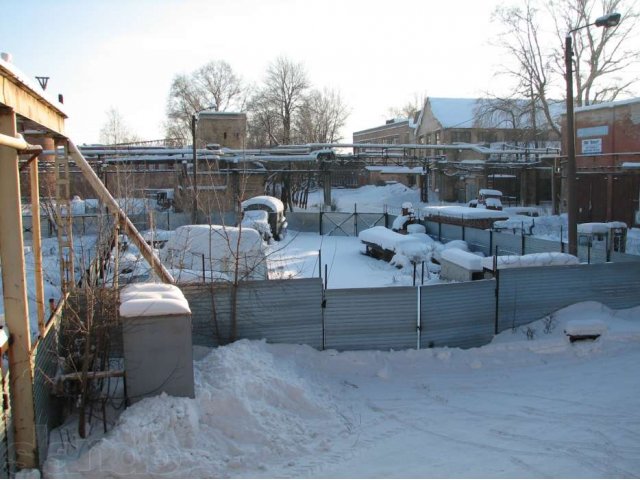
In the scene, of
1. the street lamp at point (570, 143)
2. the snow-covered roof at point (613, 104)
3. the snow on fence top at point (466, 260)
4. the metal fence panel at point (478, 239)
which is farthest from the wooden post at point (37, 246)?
the snow-covered roof at point (613, 104)

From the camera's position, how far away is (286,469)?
5.49 m

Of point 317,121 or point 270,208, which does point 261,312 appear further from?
point 317,121

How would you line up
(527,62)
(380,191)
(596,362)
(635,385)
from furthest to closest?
1. (380,191)
2. (527,62)
3. (596,362)
4. (635,385)

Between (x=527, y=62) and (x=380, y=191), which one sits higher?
(x=527, y=62)

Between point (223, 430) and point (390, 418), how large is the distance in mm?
2120

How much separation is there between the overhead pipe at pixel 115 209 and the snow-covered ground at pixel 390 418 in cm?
190

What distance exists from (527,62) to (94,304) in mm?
40712

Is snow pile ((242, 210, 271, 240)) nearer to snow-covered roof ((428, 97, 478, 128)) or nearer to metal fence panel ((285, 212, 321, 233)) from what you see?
metal fence panel ((285, 212, 321, 233))

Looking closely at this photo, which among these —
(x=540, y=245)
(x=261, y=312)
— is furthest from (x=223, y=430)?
(x=540, y=245)

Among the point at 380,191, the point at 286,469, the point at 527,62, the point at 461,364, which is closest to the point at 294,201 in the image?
the point at 380,191

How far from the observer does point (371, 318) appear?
30.0 ft

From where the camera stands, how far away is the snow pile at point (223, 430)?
5230 mm

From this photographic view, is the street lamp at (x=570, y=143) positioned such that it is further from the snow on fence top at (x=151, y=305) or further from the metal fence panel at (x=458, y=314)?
the snow on fence top at (x=151, y=305)

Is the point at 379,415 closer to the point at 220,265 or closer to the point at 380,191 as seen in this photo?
the point at 220,265
